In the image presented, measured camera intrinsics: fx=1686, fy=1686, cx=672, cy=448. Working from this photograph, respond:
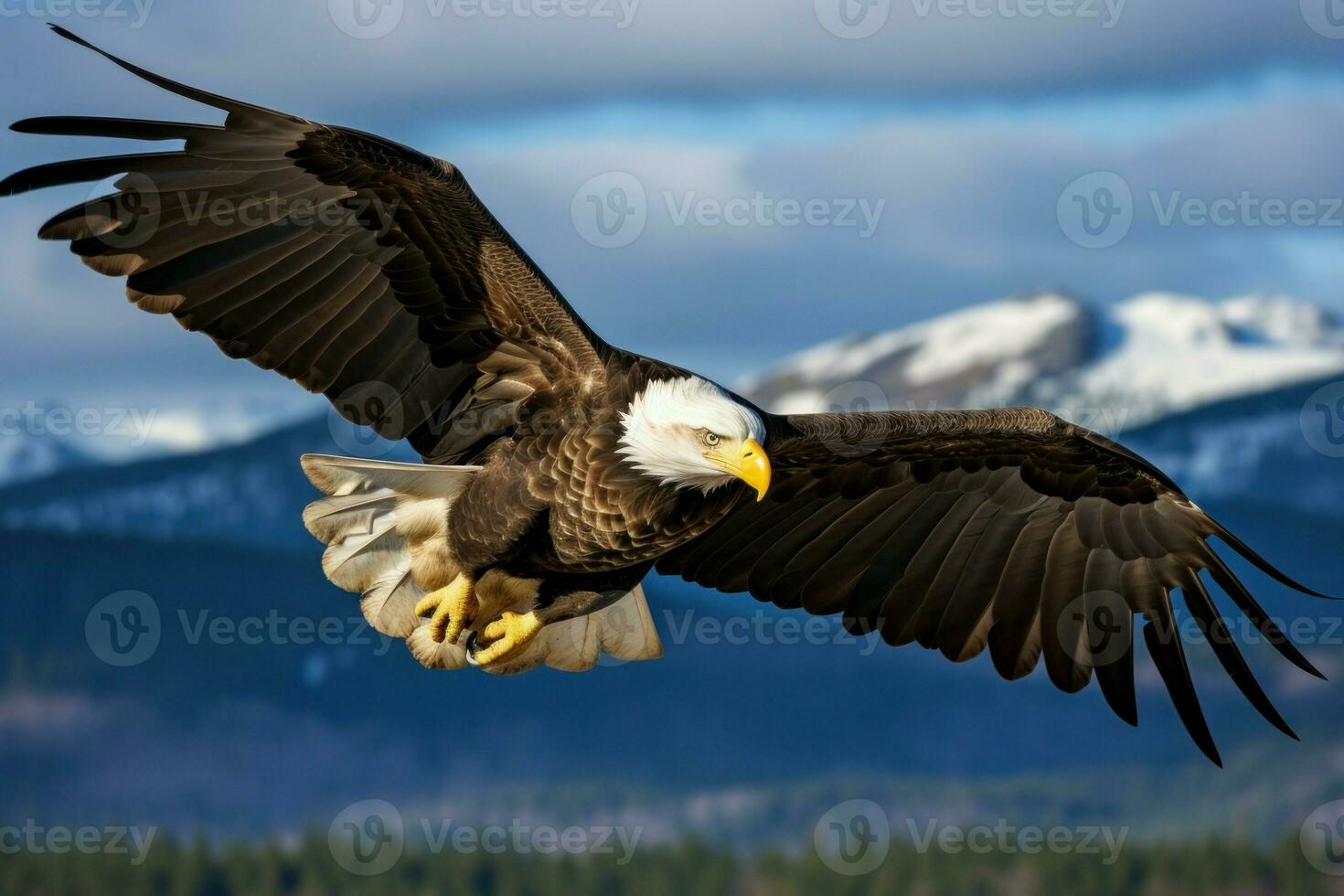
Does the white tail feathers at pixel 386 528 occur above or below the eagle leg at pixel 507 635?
above

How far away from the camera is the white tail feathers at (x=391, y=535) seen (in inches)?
275

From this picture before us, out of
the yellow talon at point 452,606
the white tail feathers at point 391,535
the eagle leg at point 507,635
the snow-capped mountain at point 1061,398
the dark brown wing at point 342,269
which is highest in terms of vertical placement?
the snow-capped mountain at point 1061,398

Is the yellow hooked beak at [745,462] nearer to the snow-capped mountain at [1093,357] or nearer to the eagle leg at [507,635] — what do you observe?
the eagle leg at [507,635]

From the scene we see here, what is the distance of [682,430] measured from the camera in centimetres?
612

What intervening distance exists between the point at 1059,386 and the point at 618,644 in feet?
396

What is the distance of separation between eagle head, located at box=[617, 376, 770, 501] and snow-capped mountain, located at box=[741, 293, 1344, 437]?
11325 cm

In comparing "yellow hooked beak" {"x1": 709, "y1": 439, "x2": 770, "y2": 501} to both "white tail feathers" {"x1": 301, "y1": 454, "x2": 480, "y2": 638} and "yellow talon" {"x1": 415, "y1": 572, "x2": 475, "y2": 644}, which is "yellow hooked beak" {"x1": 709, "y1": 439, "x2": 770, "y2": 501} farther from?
"yellow talon" {"x1": 415, "y1": 572, "x2": 475, "y2": 644}

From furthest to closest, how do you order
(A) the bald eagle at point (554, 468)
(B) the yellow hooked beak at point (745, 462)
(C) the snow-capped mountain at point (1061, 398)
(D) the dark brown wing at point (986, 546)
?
(C) the snow-capped mountain at point (1061, 398) → (D) the dark brown wing at point (986, 546) → (A) the bald eagle at point (554, 468) → (B) the yellow hooked beak at point (745, 462)

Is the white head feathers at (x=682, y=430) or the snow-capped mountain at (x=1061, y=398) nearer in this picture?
the white head feathers at (x=682, y=430)

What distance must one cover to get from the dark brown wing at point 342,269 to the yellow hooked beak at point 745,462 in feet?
2.14

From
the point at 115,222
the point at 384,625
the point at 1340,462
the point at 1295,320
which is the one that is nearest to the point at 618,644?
the point at 384,625

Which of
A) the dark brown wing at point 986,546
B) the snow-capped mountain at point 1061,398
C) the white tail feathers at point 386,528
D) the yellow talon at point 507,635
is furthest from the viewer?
the snow-capped mountain at point 1061,398

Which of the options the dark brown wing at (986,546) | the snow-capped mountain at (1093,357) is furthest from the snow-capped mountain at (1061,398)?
the dark brown wing at (986,546)

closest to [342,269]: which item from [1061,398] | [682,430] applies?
[682,430]
